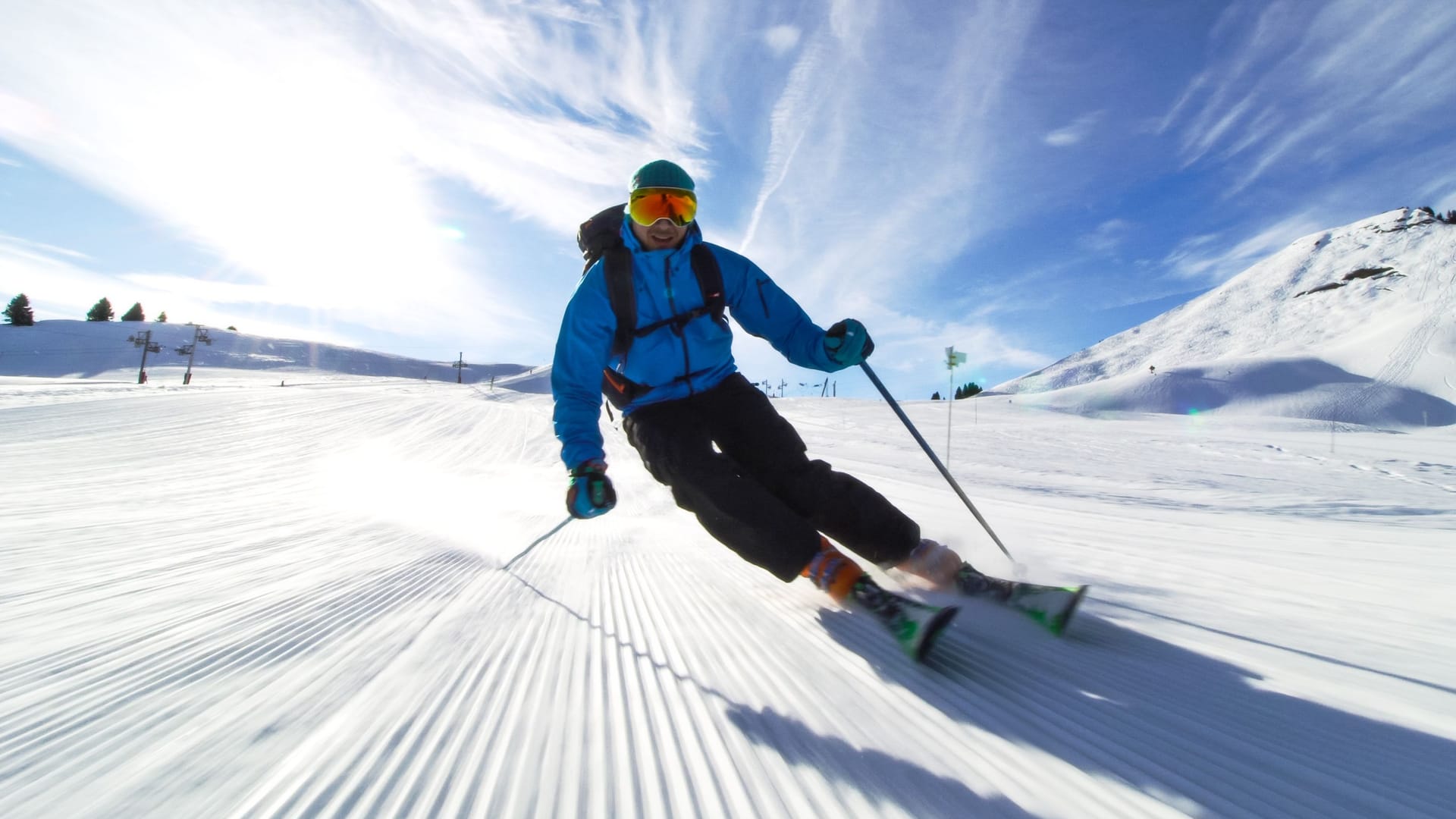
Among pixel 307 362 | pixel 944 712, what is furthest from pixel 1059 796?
pixel 307 362

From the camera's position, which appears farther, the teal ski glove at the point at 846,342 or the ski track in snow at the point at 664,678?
the teal ski glove at the point at 846,342

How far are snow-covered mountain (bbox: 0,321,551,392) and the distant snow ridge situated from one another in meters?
68.0

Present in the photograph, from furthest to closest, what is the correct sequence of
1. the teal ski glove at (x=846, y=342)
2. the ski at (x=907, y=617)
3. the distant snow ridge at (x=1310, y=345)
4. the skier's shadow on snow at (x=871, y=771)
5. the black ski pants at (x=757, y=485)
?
the distant snow ridge at (x=1310, y=345)
the teal ski glove at (x=846, y=342)
the black ski pants at (x=757, y=485)
the ski at (x=907, y=617)
the skier's shadow on snow at (x=871, y=771)

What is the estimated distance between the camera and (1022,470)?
8.09 meters

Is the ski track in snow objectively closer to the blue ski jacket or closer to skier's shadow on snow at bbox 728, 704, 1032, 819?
skier's shadow on snow at bbox 728, 704, 1032, 819

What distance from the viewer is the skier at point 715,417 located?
6.32 feet

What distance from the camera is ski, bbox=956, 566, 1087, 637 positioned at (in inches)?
67.9

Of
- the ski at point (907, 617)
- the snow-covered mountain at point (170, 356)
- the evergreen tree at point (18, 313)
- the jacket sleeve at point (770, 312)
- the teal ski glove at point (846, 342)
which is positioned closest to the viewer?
the ski at point (907, 617)

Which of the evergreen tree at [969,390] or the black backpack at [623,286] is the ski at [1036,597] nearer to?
the black backpack at [623,286]

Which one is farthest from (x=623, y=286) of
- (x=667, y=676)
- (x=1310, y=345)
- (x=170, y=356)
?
(x=1310, y=345)

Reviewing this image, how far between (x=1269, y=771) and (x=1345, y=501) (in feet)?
20.0

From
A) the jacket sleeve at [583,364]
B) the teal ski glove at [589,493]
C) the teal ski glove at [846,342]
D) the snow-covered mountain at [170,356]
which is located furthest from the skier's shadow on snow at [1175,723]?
the snow-covered mountain at [170,356]

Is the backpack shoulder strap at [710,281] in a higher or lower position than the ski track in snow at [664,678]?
higher

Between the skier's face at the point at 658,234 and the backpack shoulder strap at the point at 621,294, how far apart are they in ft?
0.44
